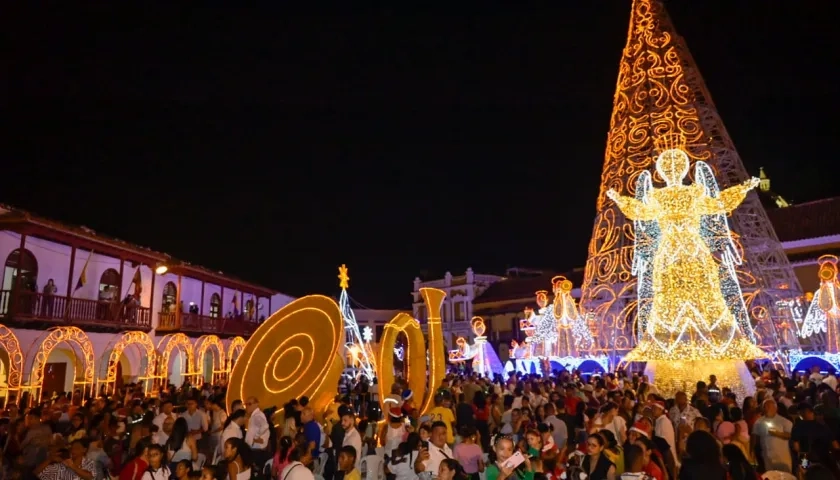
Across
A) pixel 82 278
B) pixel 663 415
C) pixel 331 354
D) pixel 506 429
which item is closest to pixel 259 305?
pixel 82 278

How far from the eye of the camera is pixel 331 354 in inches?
492

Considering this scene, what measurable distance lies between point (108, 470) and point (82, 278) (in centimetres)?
1362

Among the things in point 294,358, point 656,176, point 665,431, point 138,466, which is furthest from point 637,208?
point 138,466

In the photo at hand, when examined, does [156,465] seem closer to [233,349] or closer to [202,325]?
[202,325]

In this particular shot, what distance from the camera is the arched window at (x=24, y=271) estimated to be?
1769cm

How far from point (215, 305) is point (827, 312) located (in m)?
28.6

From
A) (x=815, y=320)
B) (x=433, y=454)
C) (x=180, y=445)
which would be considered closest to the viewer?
(x=433, y=454)

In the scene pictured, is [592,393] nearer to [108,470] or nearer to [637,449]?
[637,449]

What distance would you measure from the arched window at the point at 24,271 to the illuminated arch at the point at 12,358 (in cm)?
348

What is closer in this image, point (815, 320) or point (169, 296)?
point (815, 320)

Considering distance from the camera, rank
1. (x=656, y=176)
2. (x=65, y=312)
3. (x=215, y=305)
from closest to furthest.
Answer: (x=65, y=312), (x=656, y=176), (x=215, y=305)

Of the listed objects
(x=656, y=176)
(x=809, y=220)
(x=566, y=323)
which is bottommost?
(x=566, y=323)

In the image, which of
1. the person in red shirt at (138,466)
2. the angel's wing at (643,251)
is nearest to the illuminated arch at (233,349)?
the angel's wing at (643,251)

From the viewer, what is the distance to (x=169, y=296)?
89.6 feet
